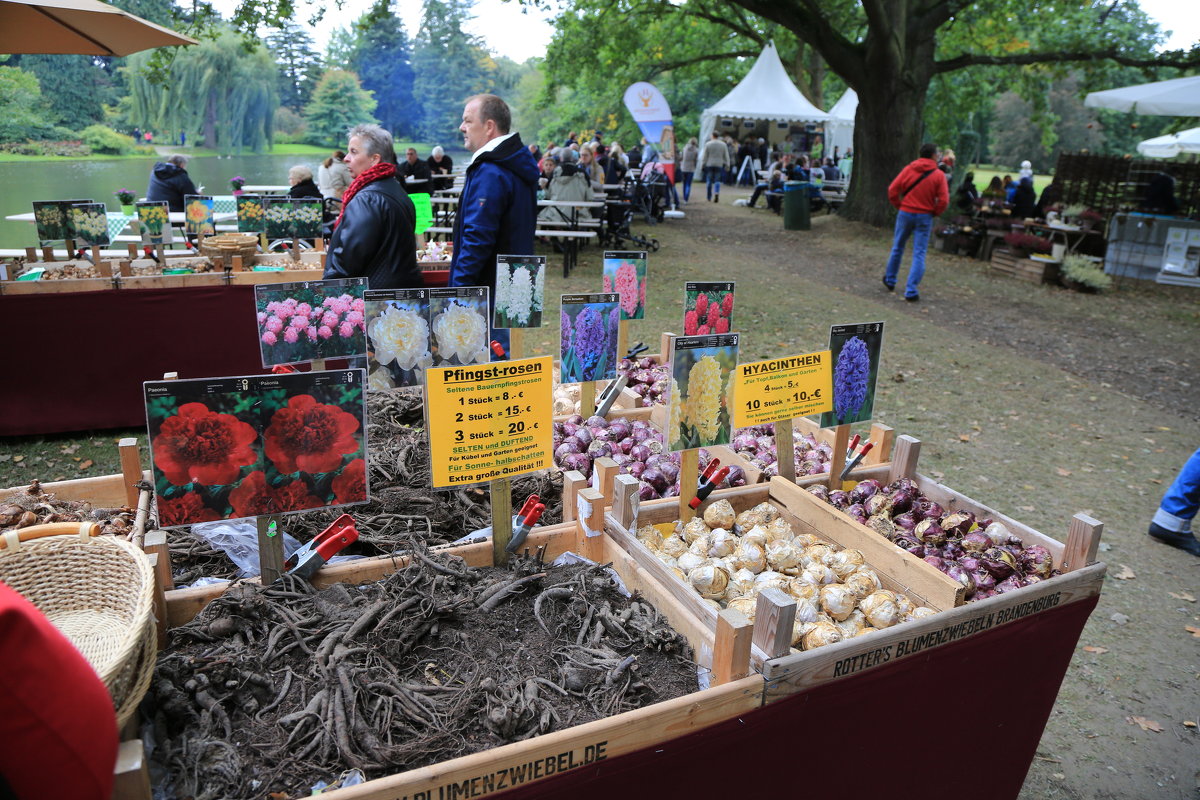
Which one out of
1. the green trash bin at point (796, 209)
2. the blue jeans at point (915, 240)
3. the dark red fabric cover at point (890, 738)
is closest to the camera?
the dark red fabric cover at point (890, 738)

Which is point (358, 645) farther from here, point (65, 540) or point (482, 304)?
point (482, 304)

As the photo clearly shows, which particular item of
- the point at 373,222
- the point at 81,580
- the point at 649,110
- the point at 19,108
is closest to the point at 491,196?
the point at 373,222

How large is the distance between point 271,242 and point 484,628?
20.3 feet

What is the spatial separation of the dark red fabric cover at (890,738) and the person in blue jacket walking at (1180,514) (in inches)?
97.9

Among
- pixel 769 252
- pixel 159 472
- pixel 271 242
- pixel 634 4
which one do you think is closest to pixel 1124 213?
pixel 769 252

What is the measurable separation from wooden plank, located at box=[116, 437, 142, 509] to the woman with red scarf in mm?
1694

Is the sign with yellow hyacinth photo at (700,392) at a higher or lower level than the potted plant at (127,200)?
lower

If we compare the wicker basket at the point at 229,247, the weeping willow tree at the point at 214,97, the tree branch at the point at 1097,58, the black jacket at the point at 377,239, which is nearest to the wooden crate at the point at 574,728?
the black jacket at the point at 377,239

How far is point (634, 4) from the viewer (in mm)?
17500

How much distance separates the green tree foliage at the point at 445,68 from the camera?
118 ft

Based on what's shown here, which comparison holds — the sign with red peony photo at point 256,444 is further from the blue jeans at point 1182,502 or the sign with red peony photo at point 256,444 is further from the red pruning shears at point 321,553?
the blue jeans at point 1182,502

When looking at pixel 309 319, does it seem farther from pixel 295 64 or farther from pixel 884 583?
pixel 295 64

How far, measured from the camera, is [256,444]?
1.78m

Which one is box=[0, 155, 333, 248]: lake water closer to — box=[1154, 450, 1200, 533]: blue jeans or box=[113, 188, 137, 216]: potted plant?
box=[113, 188, 137, 216]: potted plant
